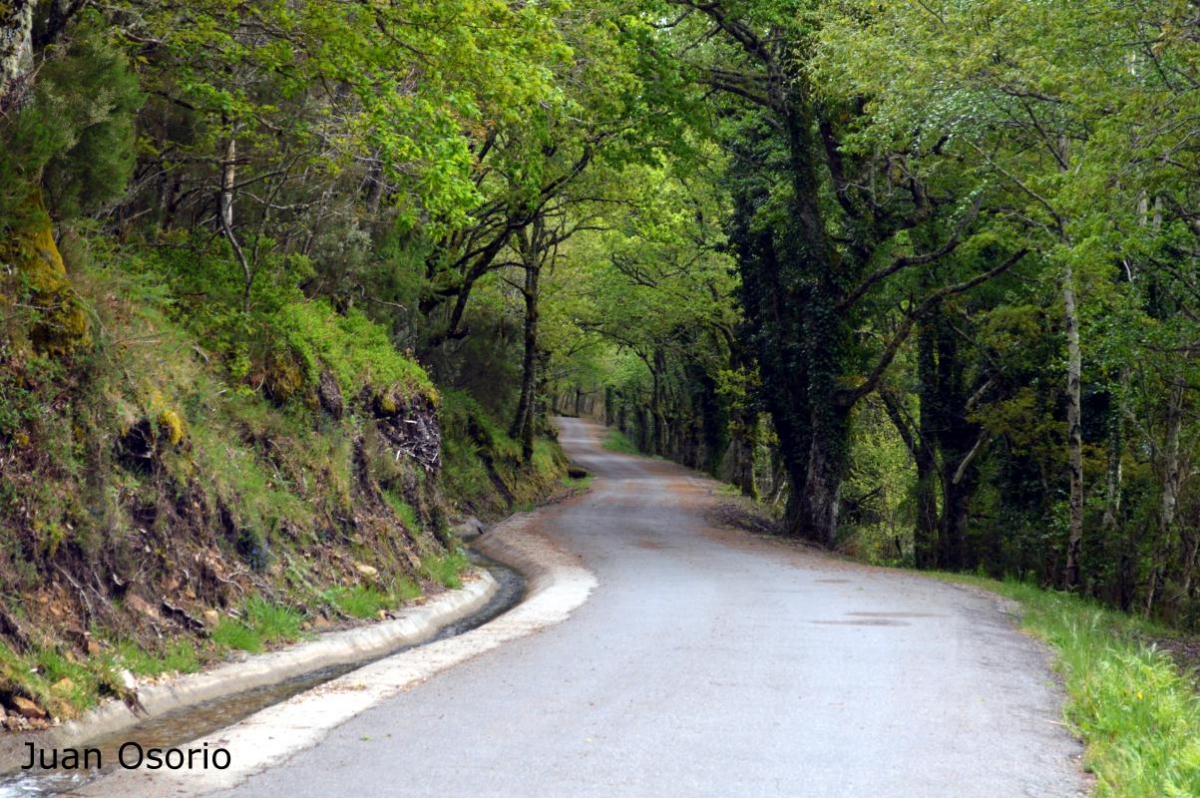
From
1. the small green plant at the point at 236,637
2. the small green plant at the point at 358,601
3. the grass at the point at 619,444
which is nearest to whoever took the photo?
the small green plant at the point at 236,637

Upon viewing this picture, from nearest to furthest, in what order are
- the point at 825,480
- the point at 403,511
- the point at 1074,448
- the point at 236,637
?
the point at 236,637 < the point at 403,511 < the point at 1074,448 < the point at 825,480

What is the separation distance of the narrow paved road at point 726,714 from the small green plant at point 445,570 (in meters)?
2.78

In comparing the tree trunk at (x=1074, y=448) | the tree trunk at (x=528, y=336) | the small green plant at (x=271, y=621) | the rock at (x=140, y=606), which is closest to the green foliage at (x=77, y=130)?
the rock at (x=140, y=606)

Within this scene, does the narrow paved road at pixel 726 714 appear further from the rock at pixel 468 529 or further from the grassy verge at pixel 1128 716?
the rock at pixel 468 529

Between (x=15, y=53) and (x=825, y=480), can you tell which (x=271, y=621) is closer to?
(x=15, y=53)

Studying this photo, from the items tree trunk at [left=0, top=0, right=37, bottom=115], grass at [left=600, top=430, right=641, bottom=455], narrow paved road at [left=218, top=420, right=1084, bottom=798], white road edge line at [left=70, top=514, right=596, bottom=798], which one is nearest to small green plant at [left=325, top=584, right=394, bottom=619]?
white road edge line at [left=70, top=514, right=596, bottom=798]

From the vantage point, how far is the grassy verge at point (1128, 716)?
20.2ft

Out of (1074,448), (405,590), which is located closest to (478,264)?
(1074,448)

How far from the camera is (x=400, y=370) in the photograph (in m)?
19.8

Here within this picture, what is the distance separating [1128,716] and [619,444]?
76.1 meters

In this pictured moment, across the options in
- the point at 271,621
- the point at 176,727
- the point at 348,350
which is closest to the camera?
the point at 176,727

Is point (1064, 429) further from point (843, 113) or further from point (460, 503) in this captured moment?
point (460, 503)

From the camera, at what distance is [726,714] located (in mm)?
8000

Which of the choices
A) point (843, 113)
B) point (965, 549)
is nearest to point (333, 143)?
point (843, 113)
